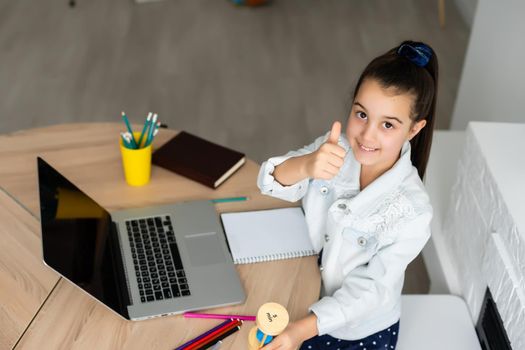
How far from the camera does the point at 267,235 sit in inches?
59.2

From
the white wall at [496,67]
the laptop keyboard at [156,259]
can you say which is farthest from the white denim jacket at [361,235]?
the white wall at [496,67]

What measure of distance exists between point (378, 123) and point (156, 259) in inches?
21.5

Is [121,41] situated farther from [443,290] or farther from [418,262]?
[443,290]

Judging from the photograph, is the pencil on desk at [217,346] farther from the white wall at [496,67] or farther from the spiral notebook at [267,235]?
the white wall at [496,67]

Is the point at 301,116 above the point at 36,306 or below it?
below

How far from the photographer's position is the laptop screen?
125 cm

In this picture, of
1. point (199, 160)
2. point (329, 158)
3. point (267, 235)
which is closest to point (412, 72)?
point (329, 158)

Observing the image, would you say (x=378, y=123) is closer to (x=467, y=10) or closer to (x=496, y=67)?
(x=496, y=67)

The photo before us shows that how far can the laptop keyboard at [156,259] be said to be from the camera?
1347 millimetres

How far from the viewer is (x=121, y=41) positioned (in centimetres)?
385

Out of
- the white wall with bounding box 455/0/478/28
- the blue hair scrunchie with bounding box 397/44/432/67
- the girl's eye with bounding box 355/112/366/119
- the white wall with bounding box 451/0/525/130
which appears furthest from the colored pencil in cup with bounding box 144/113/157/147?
the white wall with bounding box 455/0/478/28

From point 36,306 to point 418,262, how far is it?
5.22 feet

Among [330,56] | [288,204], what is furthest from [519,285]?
[330,56]

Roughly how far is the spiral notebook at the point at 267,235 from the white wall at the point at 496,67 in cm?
112
